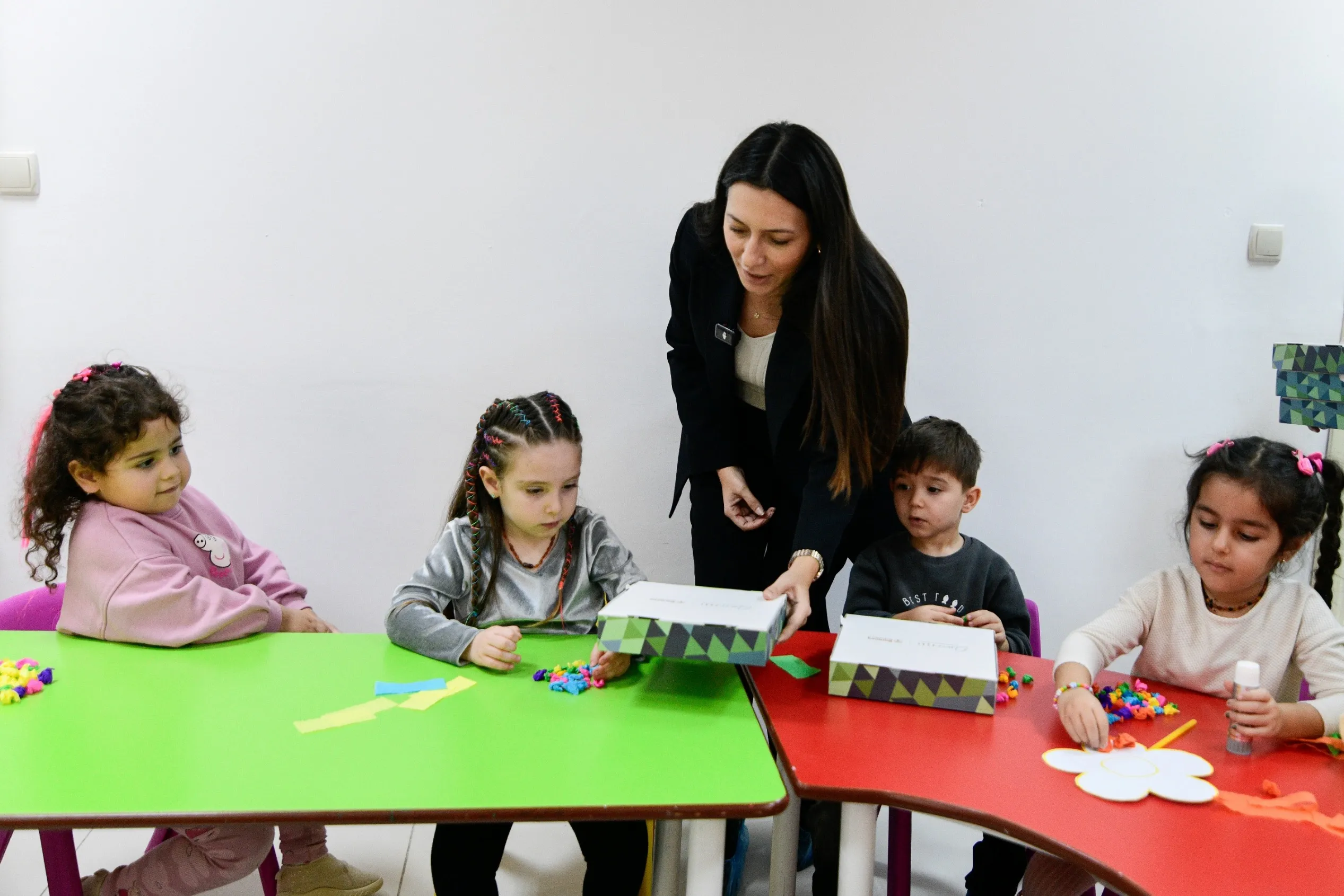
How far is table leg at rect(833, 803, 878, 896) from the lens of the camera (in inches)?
50.9

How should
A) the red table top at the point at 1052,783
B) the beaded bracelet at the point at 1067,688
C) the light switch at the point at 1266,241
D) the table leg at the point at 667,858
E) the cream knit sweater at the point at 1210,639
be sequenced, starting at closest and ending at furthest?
1. the red table top at the point at 1052,783
2. the beaded bracelet at the point at 1067,688
3. the cream knit sweater at the point at 1210,639
4. the table leg at the point at 667,858
5. the light switch at the point at 1266,241

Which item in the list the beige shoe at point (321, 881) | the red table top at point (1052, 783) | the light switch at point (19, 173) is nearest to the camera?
the red table top at point (1052, 783)

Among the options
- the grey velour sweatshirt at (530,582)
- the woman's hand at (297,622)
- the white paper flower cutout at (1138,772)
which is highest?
the grey velour sweatshirt at (530,582)

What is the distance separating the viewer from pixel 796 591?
1.64 metres

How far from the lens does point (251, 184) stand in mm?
2455

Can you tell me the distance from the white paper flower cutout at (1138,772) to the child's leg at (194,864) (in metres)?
1.22

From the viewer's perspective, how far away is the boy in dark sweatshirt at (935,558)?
1975 mm

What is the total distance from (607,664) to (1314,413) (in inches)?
64.6

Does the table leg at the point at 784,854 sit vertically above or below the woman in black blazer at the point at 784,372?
below

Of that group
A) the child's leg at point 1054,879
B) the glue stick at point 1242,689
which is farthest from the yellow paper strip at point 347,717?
the glue stick at point 1242,689

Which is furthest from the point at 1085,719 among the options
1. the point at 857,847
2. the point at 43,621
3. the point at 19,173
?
the point at 19,173

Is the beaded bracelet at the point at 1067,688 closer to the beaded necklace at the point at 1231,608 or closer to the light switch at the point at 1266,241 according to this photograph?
the beaded necklace at the point at 1231,608

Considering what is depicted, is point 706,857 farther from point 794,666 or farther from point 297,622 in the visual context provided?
point 297,622

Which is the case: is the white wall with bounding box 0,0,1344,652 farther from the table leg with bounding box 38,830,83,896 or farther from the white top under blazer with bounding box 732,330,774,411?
the table leg with bounding box 38,830,83,896
